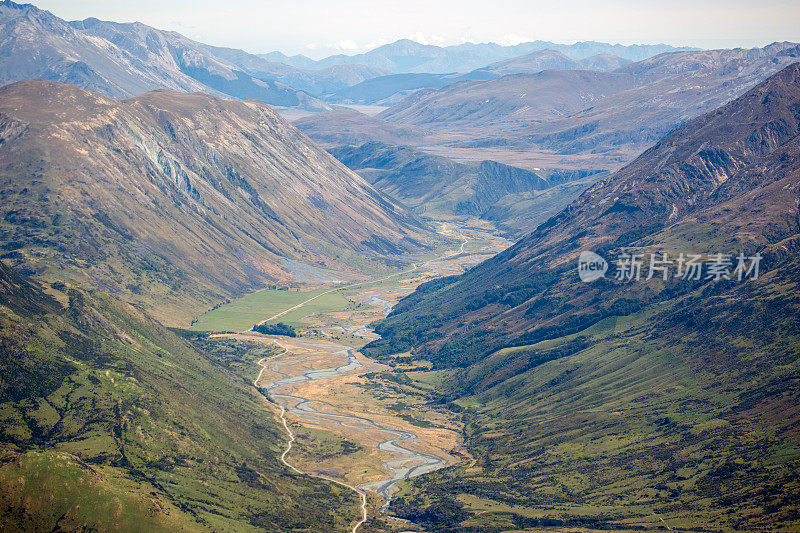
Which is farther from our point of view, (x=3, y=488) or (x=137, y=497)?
(x=137, y=497)

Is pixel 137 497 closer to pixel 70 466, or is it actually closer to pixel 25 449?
pixel 70 466

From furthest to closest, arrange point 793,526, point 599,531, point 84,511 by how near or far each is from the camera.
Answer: point 599,531
point 84,511
point 793,526

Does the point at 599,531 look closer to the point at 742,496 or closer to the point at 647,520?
the point at 647,520

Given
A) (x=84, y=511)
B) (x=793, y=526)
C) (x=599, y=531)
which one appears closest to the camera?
(x=793, y=526)

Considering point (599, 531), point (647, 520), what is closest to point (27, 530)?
point (599, 531)

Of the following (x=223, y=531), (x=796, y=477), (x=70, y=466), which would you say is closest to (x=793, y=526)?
(x=796, y=477)

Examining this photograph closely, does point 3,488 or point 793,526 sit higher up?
point 793,526

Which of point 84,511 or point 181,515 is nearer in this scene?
point 84,511

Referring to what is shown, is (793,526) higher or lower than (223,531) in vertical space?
higher

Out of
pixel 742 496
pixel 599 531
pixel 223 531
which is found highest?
pixel 742 496
